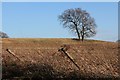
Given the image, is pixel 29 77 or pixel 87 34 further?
pixel 87 34

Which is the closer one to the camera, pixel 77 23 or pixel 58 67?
pixel 58 67

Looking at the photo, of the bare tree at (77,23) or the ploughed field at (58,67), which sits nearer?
the ploughed field at (58,67)

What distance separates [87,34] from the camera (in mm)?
64688

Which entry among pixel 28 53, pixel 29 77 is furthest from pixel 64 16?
pixel 29 77

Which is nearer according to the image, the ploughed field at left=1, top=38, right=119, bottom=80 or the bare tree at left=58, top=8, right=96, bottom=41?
the ploughed field at left=1, top=38, right=119, bottom=80

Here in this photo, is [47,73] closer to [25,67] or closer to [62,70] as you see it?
[62,70]

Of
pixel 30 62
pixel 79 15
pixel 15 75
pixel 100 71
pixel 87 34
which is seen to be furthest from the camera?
pixel 87 34

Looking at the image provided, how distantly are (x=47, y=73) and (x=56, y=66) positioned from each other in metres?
0.86

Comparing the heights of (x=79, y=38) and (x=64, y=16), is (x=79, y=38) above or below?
below

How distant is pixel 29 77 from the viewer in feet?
36.0

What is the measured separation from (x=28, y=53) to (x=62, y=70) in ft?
12.3

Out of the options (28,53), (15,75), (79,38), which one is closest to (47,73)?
(15,75)

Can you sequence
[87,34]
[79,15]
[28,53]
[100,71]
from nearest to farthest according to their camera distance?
[100,71] → [28,53] → [79,15] → [87,34]

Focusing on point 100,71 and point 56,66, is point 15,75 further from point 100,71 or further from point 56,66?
point 100,71
